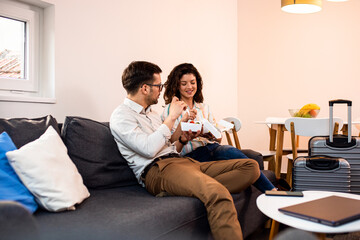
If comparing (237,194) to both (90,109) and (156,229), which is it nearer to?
(156,229)

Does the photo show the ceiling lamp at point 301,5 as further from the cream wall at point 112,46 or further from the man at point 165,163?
the man at point 165,163

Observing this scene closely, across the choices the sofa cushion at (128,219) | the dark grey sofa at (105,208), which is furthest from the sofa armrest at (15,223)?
the sofa cushion at (128,219)

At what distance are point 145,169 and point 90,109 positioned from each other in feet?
2.72

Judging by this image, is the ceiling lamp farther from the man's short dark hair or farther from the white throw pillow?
the white throw pillow

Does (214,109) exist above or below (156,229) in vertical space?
above

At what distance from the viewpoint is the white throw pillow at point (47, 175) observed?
4.64 ft

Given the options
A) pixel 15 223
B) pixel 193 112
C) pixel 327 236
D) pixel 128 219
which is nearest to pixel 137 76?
pixel 193 112

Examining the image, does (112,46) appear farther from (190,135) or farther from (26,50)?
(190,135)

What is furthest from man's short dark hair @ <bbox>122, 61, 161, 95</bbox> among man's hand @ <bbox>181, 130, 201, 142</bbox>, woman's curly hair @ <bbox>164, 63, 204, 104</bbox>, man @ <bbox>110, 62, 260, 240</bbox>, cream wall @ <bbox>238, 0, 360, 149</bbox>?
cream wall @ <bbox>238, 0, 360, 149</bbox>

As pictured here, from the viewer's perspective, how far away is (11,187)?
4.48 ft

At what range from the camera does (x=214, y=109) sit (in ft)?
14.2

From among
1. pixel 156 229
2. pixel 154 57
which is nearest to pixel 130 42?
pixel 154 57

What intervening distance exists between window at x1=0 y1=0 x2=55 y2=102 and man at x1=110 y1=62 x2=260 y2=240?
24.5 inches

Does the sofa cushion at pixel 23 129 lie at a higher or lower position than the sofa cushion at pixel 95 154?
higher
